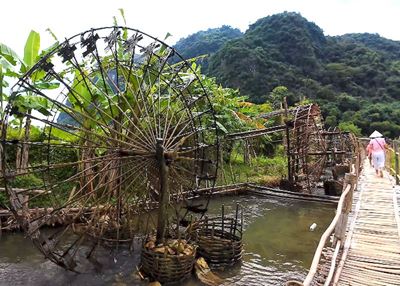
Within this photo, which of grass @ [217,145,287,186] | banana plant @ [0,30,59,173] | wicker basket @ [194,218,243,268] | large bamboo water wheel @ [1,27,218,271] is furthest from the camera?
grass @ [217,145,287,186]

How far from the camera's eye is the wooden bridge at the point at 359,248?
579 centimetres

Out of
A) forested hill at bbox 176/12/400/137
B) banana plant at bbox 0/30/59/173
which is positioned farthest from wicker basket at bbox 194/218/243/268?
forested hill at bbox 176/12/400/137

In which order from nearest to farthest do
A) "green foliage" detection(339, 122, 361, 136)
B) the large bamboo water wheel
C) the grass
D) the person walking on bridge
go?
the large bamboo water wheel → the person walking on bridge → the grass → "green foliage" detection(339, 122, 361, 136)

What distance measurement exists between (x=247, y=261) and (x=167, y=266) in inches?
98.7

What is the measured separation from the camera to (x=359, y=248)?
23.2 feet

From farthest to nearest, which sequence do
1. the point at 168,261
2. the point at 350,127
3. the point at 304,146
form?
1. the point at 350,127
2. the point at 304,146
3. the point at 168,261

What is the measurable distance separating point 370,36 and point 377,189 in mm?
67678

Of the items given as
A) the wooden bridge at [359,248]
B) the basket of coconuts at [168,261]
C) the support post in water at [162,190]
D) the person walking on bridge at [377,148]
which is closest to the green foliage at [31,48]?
the support post in water at [162,190]

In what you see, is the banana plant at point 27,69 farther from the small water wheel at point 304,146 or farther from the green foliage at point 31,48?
the small water wheel at point 304,146

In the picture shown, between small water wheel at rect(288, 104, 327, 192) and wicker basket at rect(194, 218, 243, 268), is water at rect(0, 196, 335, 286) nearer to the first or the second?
wicker basket at rect(194, 218, 243, 268)

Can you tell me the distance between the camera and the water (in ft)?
27.1

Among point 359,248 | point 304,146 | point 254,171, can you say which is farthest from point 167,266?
point 254,171

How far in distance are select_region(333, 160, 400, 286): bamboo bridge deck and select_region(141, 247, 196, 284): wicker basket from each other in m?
3.05

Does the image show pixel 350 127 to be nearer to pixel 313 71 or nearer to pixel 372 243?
pixel 313 71
